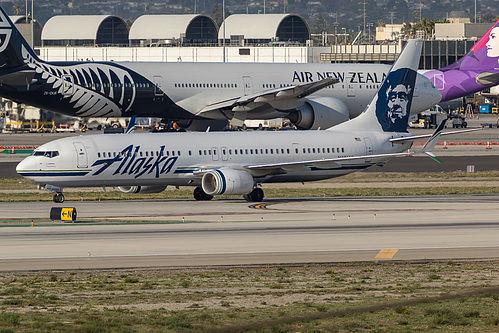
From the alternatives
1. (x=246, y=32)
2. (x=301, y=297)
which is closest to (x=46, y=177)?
(x=301, y=297)

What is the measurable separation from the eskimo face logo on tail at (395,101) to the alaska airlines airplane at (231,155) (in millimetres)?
60

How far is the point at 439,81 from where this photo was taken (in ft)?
312

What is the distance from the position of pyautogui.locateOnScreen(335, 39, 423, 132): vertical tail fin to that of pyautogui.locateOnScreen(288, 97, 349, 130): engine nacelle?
73.5 ft

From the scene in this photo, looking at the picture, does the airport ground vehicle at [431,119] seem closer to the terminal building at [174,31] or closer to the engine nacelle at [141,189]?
the terminal building at [174,31]

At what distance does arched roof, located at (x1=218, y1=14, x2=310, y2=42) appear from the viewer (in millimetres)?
155375

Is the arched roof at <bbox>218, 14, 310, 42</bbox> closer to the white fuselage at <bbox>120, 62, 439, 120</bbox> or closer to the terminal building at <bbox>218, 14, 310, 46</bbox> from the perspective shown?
the terminal building at <bbox>218, 14, 310, 46</bbox>

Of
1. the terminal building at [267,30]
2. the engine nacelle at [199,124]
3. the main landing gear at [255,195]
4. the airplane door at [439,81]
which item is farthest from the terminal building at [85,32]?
the main landing gear at [255,195]

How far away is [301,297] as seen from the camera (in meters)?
23.9

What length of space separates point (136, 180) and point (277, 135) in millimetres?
9038

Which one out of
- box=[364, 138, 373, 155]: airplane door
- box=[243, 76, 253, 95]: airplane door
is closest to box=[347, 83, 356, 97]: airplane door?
box=[243, 76, 253, 95]: airplane door

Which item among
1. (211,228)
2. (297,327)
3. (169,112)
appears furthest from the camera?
(169,112)

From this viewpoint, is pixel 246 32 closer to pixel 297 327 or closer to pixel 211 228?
pixel 211 228

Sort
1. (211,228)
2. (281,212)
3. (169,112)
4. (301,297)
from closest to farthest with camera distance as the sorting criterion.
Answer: (301,297) < (211,228) < (281,212) < (169,112)

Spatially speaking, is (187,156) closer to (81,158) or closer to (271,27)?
(81,158)
